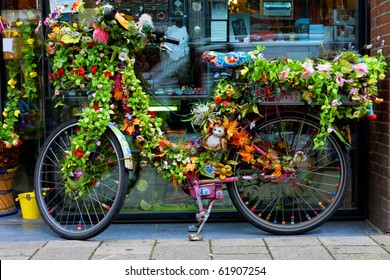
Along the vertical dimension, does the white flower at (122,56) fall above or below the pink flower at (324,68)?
above

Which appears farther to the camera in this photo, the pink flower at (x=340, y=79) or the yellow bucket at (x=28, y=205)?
the yellow bucket at (x=28, y=205)

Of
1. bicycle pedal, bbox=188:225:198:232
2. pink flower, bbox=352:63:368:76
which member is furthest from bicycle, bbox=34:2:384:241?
pink flower, bbox=352:63:368:76

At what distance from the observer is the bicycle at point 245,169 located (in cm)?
475

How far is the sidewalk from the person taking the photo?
436 centimetres

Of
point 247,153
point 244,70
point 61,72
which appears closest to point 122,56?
point 61,72

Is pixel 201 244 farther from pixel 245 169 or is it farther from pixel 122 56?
pixel 122 56

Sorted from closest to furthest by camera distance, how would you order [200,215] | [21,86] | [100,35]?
[100,35] → [200,215] → [21,86]

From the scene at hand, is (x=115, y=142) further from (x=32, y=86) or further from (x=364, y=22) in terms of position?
(x=364, y=22)

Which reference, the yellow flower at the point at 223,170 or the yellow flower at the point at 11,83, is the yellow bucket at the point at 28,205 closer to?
the yellow flower at the point at 11,83

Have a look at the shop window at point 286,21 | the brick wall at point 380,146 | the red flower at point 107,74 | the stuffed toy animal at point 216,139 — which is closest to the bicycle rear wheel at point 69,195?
the red flower at point 107,74

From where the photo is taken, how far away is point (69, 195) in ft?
16.0

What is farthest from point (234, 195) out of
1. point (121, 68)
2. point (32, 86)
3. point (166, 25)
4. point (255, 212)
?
point (32, 86)

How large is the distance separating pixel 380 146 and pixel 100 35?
2527 millimetres

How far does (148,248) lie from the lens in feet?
15.0
